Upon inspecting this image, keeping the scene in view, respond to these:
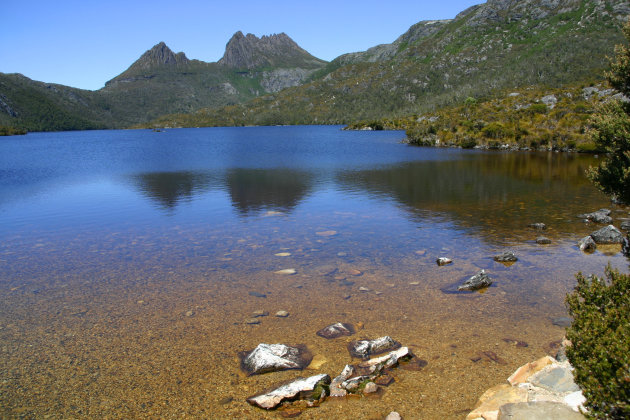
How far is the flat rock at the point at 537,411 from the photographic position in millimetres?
6058

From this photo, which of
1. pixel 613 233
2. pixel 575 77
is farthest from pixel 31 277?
pixel 575 77

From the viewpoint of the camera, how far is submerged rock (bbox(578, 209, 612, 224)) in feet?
70.0

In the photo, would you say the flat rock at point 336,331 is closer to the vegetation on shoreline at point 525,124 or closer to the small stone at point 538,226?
the small stone at point 538,226

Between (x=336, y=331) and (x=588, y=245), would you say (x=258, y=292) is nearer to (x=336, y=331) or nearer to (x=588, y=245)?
(x=336, y=331)

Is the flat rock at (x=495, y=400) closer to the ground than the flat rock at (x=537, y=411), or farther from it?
closer to the ground

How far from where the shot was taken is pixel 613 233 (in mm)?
17891

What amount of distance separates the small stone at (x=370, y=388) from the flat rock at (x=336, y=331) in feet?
7.24

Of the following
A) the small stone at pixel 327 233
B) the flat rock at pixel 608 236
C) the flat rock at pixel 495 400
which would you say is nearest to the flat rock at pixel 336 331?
the flat rock at pixel 495 400

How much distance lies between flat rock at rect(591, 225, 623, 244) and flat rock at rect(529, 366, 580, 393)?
13.4 metres

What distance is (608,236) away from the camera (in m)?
17.8

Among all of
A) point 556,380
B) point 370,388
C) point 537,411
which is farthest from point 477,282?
point 537,411

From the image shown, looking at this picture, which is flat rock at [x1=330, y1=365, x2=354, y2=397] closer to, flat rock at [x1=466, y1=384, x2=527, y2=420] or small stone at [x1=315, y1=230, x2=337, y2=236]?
flat rock at [x1=466, y1=384, x2=527, y2=420]

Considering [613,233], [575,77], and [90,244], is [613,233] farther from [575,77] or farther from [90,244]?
[575,77]

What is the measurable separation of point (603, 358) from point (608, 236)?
611 inches
